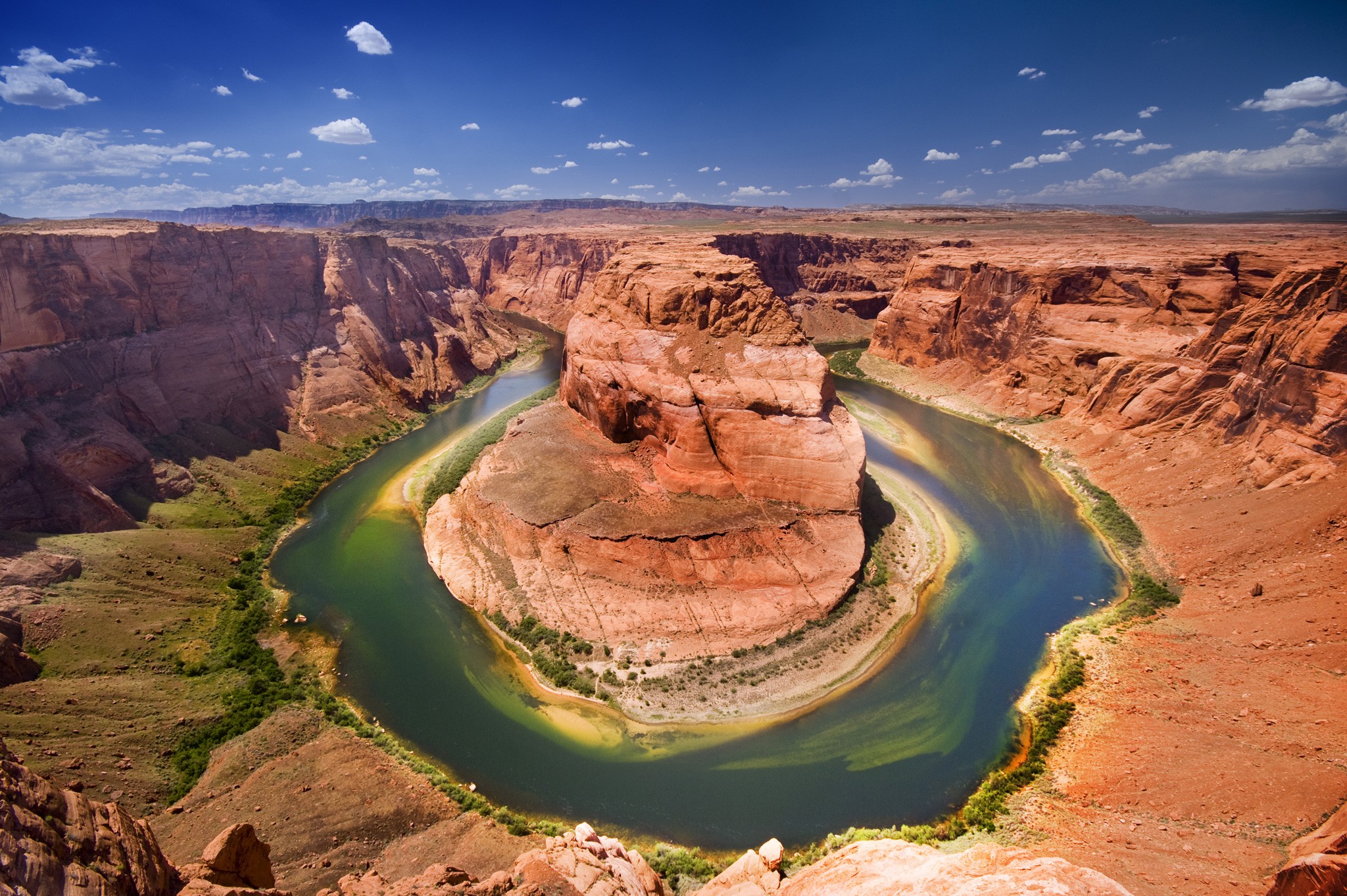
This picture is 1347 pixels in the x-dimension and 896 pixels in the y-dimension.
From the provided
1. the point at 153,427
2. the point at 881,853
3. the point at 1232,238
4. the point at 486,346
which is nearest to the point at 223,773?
the point at 881,853

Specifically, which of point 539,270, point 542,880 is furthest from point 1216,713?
point 539,270

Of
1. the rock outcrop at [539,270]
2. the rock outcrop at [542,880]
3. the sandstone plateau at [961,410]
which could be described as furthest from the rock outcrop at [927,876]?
the rock outcrop at [539,270]

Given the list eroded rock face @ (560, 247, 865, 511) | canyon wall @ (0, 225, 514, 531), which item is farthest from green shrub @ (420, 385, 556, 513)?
canyon wall @ (0, 225, 514, 531)

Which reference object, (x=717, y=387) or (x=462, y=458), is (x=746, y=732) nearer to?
(x=717, y=387)

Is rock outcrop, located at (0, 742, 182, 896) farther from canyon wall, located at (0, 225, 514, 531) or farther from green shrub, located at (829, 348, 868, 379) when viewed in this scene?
green shrub, located at (829, 348, 868, 379)

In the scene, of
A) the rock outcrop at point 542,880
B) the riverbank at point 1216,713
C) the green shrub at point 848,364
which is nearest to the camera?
the rock outcrop at point 542,880

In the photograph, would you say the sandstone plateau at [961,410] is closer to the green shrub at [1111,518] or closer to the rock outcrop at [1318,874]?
the rock outcrop at [1318,874]
